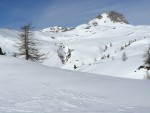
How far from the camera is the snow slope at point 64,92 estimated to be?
10.8 metres

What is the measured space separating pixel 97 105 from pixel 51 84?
3916 mm

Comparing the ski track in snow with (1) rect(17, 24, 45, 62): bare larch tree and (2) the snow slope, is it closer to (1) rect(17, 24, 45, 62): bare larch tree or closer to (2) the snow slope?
(2) the snow slope

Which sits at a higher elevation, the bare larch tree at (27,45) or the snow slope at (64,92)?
the bare larch tree at (27,45)

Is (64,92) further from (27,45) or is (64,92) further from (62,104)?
(27,45)

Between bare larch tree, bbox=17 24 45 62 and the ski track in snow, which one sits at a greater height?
bare larch tree, bbox=17 24 45 62

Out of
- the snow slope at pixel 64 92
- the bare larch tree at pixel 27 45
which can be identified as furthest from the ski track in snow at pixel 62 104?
the bare larch tree at pixel 27 45

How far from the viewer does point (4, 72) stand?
663 inches

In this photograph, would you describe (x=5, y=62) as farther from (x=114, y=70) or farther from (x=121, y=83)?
(x=114, y=70)

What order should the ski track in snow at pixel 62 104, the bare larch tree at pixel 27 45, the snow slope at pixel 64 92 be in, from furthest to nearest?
the bare larch tree at pixel 27 45
the snow slope at pixel 64 92
the ski track in snow at pixel 62 104

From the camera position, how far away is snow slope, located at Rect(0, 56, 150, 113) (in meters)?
10.8

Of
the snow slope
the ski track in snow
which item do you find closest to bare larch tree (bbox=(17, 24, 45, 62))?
the snow slope

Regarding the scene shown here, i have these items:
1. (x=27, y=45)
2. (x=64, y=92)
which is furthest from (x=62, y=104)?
(x=27, y=45)

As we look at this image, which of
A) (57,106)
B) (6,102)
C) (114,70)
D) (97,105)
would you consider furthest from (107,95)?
(114,70)

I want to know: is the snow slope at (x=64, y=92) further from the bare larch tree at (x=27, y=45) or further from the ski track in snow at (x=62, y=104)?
the bare larch tree at (x=27, y=45)
